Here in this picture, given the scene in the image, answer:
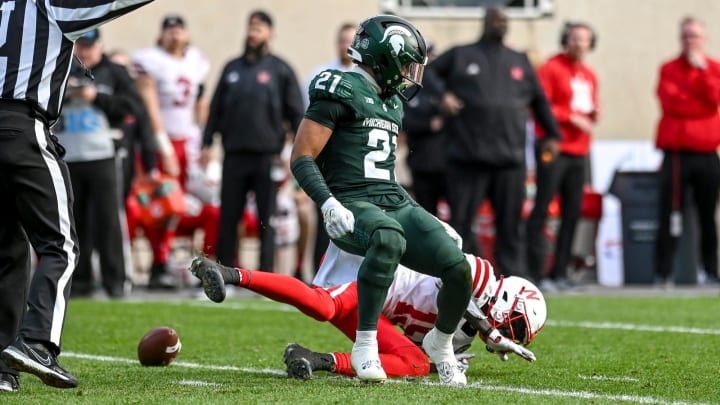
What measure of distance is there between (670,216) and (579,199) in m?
0.90

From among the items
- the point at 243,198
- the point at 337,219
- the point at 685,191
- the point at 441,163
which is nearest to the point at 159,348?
the point at 337,219

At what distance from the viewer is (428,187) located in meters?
11.9

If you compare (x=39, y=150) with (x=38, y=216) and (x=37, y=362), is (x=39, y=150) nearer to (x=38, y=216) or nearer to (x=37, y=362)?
(x=38, y=216)

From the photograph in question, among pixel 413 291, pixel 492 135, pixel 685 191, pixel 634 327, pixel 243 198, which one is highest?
pixel 492 135

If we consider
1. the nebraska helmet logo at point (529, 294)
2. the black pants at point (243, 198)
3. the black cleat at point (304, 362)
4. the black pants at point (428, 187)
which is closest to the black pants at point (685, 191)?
the black pants at point (428, 187)

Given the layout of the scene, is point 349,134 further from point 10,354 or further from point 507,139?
point 507,139

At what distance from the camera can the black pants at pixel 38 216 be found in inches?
209

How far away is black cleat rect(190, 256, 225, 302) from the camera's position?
5227 millimetres

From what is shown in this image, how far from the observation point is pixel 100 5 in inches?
211

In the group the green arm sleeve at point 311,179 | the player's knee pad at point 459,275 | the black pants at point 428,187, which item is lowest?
the black pants at point 428,187

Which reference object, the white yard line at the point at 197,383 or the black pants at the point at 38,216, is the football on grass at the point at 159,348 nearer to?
the white yard line at the point at 197,383

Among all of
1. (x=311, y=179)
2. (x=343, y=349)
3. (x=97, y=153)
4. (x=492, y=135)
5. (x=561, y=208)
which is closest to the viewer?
(x=311, y=179)

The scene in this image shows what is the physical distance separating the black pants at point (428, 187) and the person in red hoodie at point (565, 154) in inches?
31.3

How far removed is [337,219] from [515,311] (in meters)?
1.06
